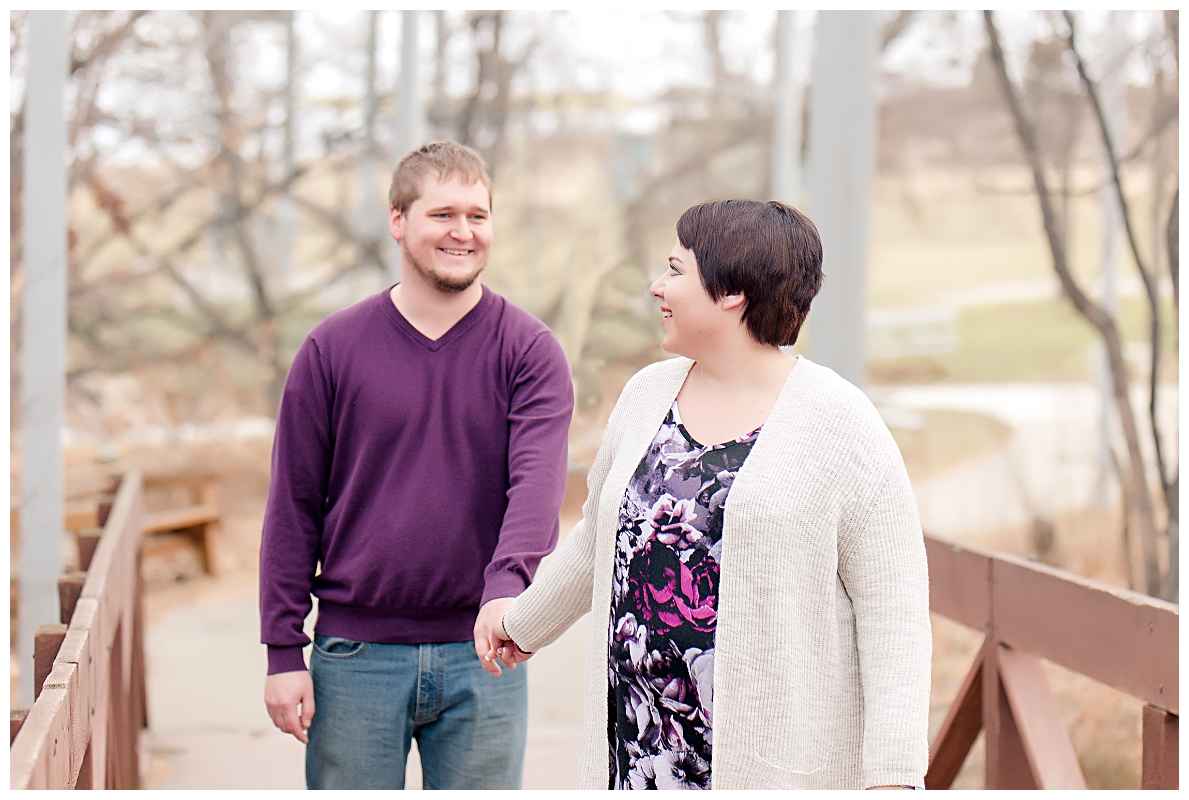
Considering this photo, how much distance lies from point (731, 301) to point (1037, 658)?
1.17m

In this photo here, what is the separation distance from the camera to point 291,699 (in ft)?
5.92

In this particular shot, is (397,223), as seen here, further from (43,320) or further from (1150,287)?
(1150,287)

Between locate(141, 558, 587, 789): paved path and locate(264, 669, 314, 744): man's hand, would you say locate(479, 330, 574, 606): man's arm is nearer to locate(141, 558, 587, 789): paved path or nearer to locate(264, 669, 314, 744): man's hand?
locate(264, 669, 314, 744): man's hand

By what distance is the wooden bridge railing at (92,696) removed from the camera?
1.26m

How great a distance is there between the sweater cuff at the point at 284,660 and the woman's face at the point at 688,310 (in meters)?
0.81

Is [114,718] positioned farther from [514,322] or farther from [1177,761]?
[1177,761]

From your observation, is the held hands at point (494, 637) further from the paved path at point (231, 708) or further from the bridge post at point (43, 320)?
the bridge post at point (43, 320)

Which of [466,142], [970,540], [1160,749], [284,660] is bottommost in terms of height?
[970,540]

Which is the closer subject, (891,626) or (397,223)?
(891,626)

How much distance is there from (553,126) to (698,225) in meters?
7.86

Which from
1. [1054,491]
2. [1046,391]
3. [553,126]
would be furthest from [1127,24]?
[553,126]

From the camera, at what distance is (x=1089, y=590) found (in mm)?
1947

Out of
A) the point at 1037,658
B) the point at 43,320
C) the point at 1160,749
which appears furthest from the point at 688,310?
the point at 43,320

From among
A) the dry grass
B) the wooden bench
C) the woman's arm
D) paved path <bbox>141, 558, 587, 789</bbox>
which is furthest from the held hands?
the wooden bench
